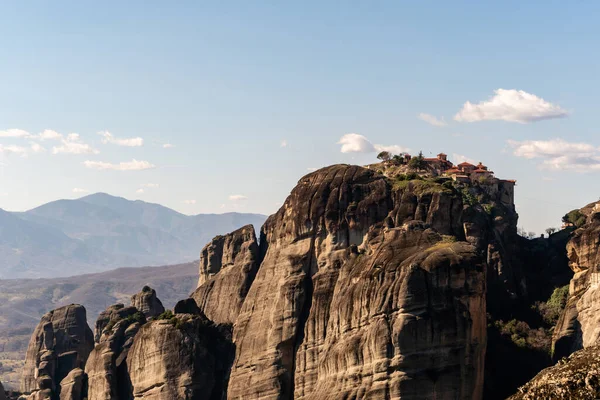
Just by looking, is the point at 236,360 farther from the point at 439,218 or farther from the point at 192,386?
the point at 439,218

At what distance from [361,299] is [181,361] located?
72.6 ft

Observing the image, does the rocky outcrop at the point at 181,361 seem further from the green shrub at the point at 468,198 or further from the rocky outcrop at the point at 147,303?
the green shrub at the point at 468,198

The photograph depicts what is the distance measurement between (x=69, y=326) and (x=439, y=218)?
51.4 meters

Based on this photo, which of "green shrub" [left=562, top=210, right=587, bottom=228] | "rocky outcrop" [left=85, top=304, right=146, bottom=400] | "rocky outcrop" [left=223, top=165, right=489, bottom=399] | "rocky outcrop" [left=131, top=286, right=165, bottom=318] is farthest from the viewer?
"rocky outcrop" [left=131, top=286, right=165, bottom=318]

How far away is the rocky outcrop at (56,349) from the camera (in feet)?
375

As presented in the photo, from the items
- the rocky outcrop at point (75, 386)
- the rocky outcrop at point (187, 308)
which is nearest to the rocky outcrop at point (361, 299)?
the rocky outcrop at point (187, 308)

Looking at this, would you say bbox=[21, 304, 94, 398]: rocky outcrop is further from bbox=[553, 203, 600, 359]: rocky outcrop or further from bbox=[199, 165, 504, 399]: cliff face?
bbox=[553, 203, 600, 359]: rocky outcrop

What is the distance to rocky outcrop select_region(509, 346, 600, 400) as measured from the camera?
49.8 m

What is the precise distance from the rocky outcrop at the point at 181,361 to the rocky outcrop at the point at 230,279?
581 centimetres

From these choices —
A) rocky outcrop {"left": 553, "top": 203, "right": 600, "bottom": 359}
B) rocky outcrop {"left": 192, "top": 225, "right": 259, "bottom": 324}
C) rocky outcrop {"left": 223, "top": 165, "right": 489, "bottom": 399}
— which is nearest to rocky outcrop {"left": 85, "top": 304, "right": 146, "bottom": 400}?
rocky outcrop {"left": 192, "top": 225, "right": 259, "bottom": 324}

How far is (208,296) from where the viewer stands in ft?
346

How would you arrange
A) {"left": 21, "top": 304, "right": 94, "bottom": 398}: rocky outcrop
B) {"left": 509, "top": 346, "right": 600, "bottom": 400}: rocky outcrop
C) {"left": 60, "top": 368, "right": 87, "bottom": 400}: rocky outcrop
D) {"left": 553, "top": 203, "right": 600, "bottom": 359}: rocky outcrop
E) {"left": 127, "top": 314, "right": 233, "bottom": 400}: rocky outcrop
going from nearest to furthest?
{"left": 509, "top": 346, "right": 600, "bottom": 400}: rocky outcrop
{"left": 553, "top": 203, "right": 600, "bottom": 359}: rocky outcrop
{"left": 127, "top": 314, "right": 233, "bottom": 400}: rocky outcrop
{"left": 60, "top": 368, "right": 87, "bottom": 400}: rocky outcrop
{"left": 21, "top": 304, "right": 94, "bottom": 398}: rocky outcrop

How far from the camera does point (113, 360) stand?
101 m

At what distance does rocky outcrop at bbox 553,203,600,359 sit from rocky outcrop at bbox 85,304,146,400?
132 ft
